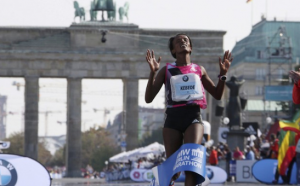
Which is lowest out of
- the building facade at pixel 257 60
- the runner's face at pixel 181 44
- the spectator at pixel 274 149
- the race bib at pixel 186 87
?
the spectator at pixel 274 149

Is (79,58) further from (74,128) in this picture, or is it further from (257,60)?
(257,60)

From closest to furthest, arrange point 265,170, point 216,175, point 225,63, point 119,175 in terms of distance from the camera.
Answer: point 225,63 → point 265,170 → point 216,175 → point 119,175

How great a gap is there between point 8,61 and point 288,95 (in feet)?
102

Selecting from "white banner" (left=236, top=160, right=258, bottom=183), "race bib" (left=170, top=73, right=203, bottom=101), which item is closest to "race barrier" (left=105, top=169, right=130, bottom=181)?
"white banner" (left=236, top=160, right=258, bottom=183)

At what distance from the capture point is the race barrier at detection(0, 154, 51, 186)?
15.7 meters

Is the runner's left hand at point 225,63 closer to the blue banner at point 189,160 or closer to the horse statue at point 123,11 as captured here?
the blue banner at point 189,160

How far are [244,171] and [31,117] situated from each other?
53.8m

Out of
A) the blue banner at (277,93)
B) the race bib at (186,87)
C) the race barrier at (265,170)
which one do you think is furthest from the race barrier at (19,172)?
the blue banner at (277,93)

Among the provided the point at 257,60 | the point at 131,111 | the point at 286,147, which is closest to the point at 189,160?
the point at 286,147

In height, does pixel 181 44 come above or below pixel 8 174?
above

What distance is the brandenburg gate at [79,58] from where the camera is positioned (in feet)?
289

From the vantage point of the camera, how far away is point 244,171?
1417 inches

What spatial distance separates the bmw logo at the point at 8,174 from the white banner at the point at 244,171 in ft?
66.5

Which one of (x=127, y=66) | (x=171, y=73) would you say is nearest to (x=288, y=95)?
(x=127, y=66)
